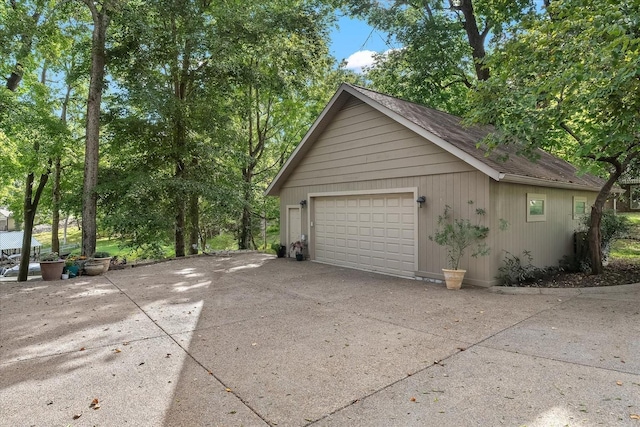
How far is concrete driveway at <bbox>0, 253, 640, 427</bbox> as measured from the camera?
279 cm

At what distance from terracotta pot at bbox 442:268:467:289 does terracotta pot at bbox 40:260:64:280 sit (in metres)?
8.95

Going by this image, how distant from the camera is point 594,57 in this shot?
5395 millimetres

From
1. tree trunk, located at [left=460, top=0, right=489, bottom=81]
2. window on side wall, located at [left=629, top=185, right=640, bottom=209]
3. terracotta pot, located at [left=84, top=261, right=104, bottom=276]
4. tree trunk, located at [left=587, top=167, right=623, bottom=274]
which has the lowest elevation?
terracotta pot, located at [left=84, top=261, right=104, bottom=276]

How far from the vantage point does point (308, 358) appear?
3.83 meters

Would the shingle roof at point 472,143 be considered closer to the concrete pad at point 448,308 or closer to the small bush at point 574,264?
the small bush at point 574,264

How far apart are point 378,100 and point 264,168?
13466 mm

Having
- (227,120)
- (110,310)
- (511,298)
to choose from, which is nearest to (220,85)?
(227,120)

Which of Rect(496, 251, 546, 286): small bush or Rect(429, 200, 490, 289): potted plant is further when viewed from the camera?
Rect(496, 251, 546, 286): small bush

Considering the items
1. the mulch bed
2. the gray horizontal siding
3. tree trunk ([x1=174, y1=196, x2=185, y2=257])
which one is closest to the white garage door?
the gray horizontal siding

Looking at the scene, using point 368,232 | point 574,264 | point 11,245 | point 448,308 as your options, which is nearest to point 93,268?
point 368,232

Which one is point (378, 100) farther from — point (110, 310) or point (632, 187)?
point (632, 187)

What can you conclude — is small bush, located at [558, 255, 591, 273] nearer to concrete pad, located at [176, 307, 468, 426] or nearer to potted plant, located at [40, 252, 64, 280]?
concrete pad, located at [176, 307, 468, 426]

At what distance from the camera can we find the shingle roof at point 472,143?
732 cm

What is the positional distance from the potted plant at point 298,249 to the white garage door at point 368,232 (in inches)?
19.7
